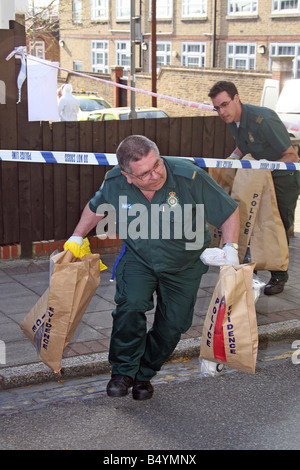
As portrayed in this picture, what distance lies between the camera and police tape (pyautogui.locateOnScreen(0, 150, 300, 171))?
19.5 feet

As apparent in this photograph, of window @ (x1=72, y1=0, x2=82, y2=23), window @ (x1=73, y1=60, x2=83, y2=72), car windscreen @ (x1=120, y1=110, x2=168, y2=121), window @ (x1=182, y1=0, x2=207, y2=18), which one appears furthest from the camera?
window @ (x1=73, y1=60, x2=83, y2=72)

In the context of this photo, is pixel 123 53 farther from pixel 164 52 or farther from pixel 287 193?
pixel 287 193

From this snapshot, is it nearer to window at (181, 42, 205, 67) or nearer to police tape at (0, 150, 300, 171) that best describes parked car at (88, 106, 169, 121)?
police tape at (0, 150, 300, 171)

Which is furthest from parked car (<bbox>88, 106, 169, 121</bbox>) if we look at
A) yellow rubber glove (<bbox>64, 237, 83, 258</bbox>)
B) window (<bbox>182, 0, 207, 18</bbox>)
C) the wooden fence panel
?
window (<bbox>182, 0, 207, 18</bbox>)

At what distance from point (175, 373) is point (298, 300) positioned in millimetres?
1954

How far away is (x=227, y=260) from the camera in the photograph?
4234mm

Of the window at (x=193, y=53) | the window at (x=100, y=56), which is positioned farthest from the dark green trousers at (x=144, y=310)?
the window at (x=100, y=56)

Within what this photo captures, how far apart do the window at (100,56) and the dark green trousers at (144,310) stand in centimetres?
3872

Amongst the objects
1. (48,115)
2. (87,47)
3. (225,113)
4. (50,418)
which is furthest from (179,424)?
(87,47)

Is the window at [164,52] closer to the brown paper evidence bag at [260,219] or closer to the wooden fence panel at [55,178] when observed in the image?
the wooden fence panel at [55,178]

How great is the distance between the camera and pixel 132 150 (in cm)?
394

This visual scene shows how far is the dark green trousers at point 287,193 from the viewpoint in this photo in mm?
6293

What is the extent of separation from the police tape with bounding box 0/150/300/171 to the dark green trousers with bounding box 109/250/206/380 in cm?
180
